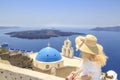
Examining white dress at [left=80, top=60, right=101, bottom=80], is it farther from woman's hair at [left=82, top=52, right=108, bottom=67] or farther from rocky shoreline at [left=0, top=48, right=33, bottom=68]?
rocky shoreline at [left=0, top=48, right=33, bottom=68]

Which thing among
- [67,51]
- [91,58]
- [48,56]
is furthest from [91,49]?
[67,51]

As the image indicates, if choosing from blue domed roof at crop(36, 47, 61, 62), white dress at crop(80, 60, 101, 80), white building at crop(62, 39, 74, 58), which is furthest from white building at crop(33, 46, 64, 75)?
white dress at crop(80, 60, 101, 80)

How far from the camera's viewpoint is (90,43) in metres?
2.85

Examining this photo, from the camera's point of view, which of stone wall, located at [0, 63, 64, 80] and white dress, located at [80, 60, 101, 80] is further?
stone wall, located at [0, 63, 64, 80]

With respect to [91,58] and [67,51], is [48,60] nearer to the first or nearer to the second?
[67,51]

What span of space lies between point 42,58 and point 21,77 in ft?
32.6

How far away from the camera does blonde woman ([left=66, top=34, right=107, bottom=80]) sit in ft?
9.19

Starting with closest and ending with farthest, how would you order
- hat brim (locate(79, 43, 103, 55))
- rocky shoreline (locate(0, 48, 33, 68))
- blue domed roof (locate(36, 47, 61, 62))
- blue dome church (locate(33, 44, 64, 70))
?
hat brim (locate(79, 43, 103, 55)) < blue dome church (locate(33, 44, 64, 70)) < blue domed roof (locate(36, 47, 61, 62)) < rocky shoreline (locate(0, 48, 33, 68))

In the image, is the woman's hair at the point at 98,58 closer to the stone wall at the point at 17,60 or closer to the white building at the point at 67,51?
the stone wall at the point at 17,60

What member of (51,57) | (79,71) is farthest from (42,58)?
(79,71)

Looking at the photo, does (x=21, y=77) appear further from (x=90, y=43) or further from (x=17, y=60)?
(x=17, y=60)

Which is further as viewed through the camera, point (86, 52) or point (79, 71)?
point (79, 71)

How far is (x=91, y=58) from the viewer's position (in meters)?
2.86

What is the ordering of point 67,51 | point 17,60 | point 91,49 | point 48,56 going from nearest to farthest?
point 91,49, point 48,56, point 17,60, point 67,51
